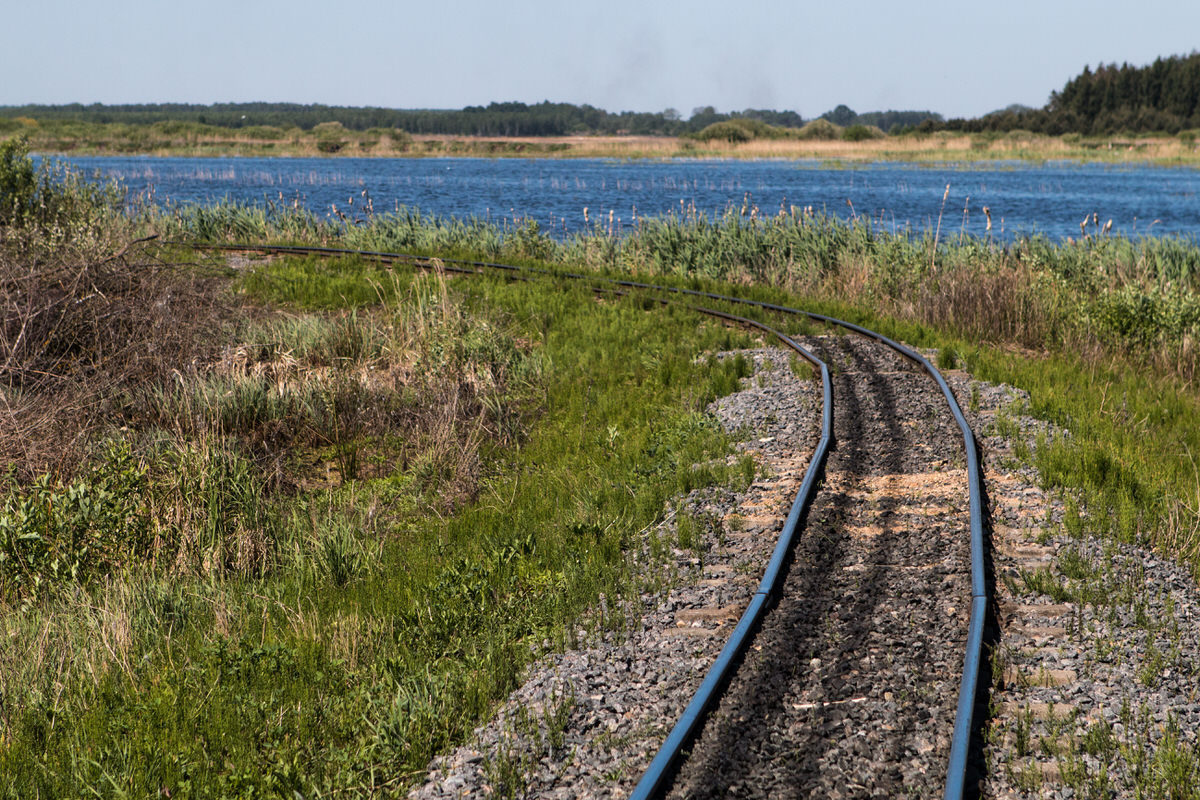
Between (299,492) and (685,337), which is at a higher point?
(685,337)

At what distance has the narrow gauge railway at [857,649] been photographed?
4500mm

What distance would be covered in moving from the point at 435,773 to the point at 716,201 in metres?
43.8

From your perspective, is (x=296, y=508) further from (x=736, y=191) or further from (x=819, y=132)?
(x=819, y=132)

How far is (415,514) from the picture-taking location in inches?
380

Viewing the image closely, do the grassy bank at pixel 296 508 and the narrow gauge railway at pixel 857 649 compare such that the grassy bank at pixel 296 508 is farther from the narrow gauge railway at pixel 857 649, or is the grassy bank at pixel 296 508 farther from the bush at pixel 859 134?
the bush at pixel 859 134

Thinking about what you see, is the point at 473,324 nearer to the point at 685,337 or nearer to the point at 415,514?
the point at 685,337

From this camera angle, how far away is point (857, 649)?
559 cm

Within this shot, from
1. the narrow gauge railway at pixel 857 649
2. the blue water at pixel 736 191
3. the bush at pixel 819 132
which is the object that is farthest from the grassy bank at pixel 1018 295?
the bush at pixel 819 132

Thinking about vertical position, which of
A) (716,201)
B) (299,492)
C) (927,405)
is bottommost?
(299,492)

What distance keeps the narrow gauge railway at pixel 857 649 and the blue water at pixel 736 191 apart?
21.0 meters

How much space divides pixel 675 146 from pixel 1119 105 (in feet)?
164

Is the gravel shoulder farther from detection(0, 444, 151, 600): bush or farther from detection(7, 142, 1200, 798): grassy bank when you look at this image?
detection(0, 444, 151, 600): bush

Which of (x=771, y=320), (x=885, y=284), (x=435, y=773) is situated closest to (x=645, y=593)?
(x=435, y=773)

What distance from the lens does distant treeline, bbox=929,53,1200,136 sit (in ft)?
326
